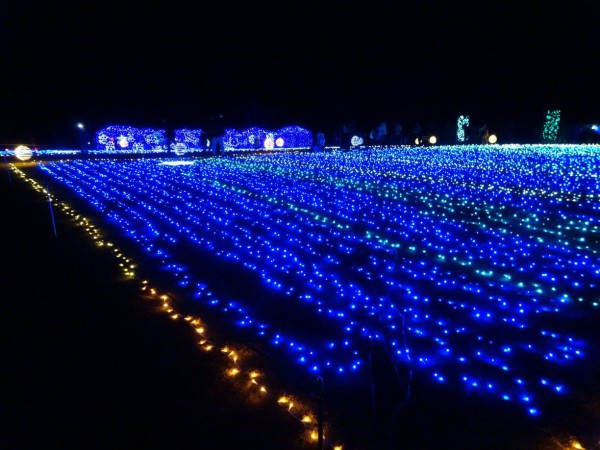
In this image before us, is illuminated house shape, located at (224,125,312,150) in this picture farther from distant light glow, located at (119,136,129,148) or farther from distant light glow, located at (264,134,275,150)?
distant light glow, located at (119,136,129,148)

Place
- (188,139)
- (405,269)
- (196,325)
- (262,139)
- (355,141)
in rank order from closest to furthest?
(196,325)
(405,269)
(188,139)
(355,141)
(262,139)

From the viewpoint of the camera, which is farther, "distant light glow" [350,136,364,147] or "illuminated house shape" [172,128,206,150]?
"distant light glow" [350,136,364,147]

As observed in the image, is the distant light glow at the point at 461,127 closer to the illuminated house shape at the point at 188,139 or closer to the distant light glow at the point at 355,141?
the distant light glow at the point at 355,141

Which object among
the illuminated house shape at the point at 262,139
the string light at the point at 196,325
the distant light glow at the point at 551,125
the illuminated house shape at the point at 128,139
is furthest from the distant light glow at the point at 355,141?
the string light at the point at 196,325

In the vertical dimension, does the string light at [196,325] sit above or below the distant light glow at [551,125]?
below

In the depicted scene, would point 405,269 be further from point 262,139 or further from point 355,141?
point 262,139

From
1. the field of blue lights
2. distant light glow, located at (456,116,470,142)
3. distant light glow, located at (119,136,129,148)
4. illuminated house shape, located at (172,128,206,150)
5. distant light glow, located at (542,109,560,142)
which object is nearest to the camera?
the field of blue lights

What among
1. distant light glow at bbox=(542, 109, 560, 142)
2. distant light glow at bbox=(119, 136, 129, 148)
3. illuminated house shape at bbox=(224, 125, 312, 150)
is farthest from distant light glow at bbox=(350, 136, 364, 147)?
distant light glow at bbox=(119, 136, 129, 148)

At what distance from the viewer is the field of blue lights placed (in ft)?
13.7

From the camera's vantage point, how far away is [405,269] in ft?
21.8

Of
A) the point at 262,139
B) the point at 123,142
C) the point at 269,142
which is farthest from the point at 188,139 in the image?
the point at 269,142

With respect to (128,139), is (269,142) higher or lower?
lower

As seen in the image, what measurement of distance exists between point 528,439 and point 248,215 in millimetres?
8567

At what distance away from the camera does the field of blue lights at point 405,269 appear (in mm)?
4188
